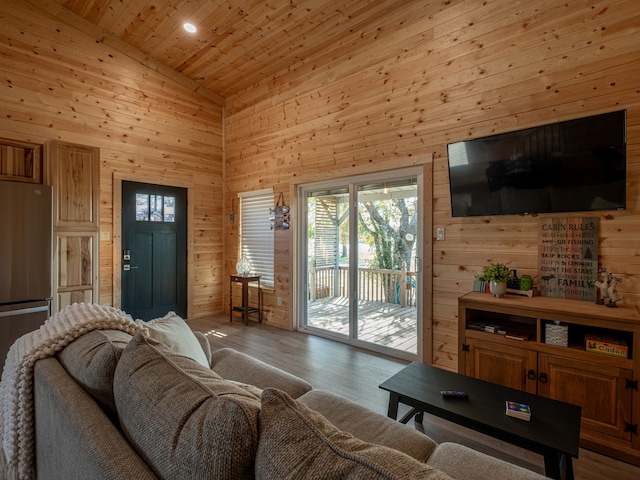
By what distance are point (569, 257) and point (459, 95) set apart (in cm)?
174

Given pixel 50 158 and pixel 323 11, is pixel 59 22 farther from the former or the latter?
pixel 323 11

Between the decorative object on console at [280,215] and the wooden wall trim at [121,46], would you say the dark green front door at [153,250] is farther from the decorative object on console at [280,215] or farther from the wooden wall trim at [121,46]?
the wooden wall trim at [121,46]

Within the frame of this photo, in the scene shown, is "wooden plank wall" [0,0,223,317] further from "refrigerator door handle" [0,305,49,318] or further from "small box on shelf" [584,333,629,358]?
"small box on shelf" [584,333,629,358]

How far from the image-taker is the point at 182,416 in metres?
0.80

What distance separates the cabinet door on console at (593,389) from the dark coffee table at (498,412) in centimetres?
56

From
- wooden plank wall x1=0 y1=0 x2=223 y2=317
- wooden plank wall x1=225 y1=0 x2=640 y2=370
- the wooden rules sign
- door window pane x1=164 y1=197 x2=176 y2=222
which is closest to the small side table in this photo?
wooden plank wall x1=225 y1=0 x2=640 y2=370

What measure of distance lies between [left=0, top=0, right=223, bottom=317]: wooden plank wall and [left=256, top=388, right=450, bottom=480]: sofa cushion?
4.65 metres

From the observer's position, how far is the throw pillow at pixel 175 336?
1626 mm

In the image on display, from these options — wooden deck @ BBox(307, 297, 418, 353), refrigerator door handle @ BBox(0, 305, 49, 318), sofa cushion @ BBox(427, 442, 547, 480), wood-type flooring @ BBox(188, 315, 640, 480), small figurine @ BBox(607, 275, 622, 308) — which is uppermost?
small figurine @ BBox(607, 275, 622, 308)

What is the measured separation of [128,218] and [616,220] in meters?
5.41

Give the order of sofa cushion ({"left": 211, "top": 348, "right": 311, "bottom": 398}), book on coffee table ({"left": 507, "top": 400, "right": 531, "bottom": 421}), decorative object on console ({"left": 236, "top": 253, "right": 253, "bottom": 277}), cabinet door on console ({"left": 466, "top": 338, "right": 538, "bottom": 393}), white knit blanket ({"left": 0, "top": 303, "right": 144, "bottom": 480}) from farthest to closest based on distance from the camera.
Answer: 1. decorative object on console ({"left": 236, "top": 253, "right": 253, "bottom": 277})
2. cabinet door on console ({"left": 466, "top": 338, "right": 538, "bottom": 393})
3. sofa cushion ({"left": 211, "top": 348, "right": 311, "bottom": 398})
4. book on coffee table ({"left": 507, "top": 400, "right": 531, "bottom": 421})
5. white knit blanket ({"left": 0, "top": 303, "right": 144, "bottom": 480})

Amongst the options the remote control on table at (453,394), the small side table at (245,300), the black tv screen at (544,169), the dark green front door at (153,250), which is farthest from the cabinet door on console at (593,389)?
the dark green front door at (153,250)

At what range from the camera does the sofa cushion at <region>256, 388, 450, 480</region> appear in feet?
2.03

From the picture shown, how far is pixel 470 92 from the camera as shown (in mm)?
3084
